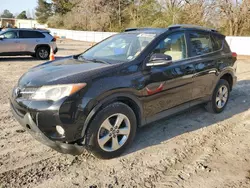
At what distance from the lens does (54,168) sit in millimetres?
3084

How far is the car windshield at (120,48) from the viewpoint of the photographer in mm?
3688

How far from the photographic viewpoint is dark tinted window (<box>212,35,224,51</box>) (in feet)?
16.1

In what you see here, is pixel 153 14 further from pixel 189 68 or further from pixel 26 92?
pixel 26 92

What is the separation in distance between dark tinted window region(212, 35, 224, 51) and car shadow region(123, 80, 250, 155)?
132cm

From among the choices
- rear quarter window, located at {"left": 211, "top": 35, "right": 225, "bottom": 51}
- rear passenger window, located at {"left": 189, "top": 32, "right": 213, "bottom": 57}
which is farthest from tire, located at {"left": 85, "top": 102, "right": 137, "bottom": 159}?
rear quarter window, located at {"left": 211, "top": 35, "right": 225, "bottom": 51}

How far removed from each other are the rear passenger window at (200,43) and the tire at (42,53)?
415 inches

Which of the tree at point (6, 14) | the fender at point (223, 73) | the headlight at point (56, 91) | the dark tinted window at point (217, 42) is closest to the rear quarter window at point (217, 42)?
the dark tinted window at point (217, 42)

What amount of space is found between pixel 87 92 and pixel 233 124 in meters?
3.03

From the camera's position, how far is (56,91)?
2.89 metres

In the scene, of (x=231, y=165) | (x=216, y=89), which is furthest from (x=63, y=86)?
(x=216, y=89)

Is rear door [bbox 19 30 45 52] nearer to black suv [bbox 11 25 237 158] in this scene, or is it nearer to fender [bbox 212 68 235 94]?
black suv [bbox 11 25 237 158]

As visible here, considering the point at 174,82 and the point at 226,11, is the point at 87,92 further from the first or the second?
the point at 226,11

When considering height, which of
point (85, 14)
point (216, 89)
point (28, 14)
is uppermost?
point (28, 14)

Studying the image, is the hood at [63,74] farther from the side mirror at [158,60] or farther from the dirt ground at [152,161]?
the dirt ground at [152,161]
